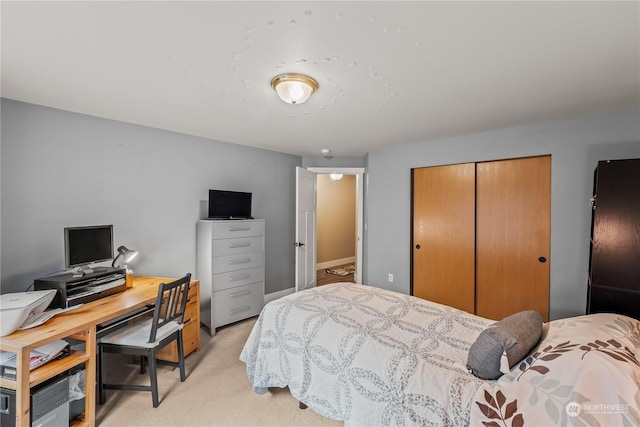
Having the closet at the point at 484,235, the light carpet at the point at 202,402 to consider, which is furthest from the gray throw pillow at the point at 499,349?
the closet at the point at 484,235

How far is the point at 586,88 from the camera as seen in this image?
201cm

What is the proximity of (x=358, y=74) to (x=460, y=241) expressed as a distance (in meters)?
2.47

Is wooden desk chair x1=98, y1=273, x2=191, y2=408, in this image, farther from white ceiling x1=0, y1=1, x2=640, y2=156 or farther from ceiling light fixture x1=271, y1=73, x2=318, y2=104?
ceiling light fixture x1=271, y1=73, x2=318, y2=104

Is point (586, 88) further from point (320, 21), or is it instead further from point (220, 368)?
point (220, 368)

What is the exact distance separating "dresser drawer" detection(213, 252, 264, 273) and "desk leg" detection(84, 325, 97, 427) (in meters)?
1.42

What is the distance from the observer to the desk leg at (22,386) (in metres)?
1.55

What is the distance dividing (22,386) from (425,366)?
2102mm

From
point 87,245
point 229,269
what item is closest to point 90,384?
point 87,245

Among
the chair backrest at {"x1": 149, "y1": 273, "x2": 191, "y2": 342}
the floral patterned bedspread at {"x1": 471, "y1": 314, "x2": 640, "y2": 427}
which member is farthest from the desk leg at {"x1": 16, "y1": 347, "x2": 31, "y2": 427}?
the floral patterned bedspread at {"x1": 471, "y1": 314, "x2": 640, "y2": 427}

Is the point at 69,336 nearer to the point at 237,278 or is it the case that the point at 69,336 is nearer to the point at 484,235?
the point at 237,278

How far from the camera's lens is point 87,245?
→ 7.63ft

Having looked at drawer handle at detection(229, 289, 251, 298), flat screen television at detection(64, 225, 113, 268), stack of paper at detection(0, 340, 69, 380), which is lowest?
drawer handle at detection(229, 289, 251, 298)

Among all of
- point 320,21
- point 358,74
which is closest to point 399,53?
point 358,74

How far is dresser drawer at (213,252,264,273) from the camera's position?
3.29m
